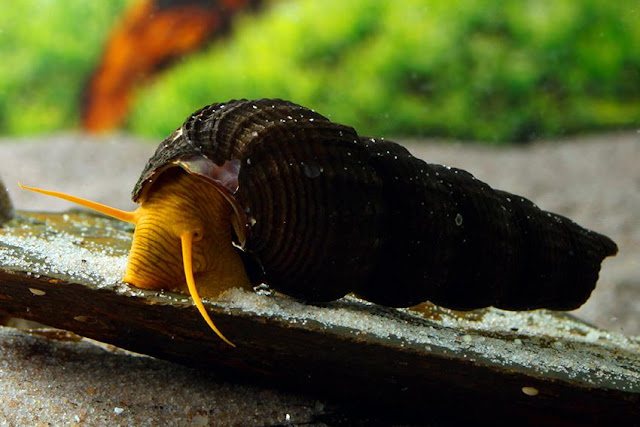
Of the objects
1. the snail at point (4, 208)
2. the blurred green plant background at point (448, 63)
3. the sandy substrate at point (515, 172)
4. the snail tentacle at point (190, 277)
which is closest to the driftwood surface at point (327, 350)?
the snail tentacle at point (190, 277)

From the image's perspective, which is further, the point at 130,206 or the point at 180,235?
the point at 130,206

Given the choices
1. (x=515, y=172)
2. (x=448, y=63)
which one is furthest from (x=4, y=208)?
(x=515, y=172)

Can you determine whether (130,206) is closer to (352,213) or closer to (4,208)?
(4,208)

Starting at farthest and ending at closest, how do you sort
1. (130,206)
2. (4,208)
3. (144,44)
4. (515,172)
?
(144,44) → (515,172) → (130,206) → (4,208)

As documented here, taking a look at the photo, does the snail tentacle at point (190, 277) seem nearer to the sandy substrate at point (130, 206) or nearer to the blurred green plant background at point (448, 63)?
the sandy substrate at point (130, 206)

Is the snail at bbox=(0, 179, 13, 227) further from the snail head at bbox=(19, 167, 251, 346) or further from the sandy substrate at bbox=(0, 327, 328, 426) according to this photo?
the snail head at bbox=(19, 167, 251, 346)

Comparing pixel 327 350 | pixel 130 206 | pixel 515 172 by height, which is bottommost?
pixel 327 350

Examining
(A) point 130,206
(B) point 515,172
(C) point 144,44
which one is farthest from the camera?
(C) point 144,44

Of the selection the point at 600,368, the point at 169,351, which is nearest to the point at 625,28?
the point at 600,368
